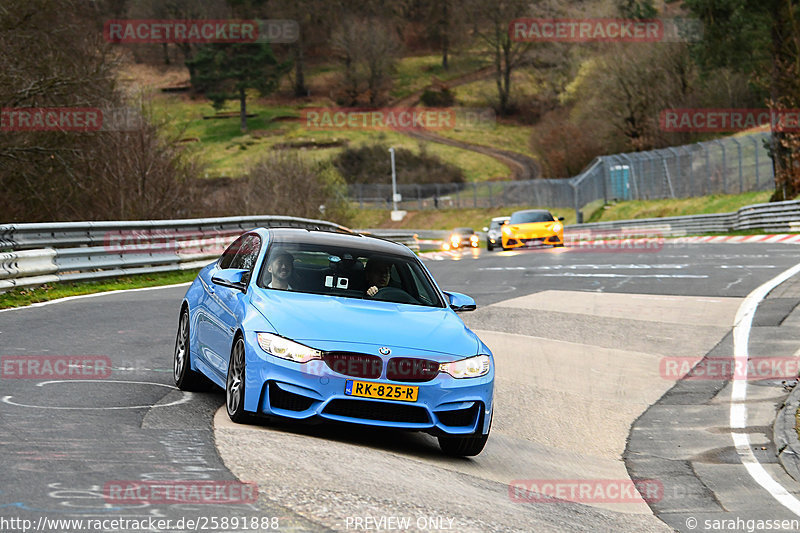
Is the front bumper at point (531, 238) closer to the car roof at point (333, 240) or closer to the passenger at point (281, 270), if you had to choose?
the car roof at point (333, 240)

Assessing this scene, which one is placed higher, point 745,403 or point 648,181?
point 648,181

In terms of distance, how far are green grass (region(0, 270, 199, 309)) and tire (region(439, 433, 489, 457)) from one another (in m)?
9.57

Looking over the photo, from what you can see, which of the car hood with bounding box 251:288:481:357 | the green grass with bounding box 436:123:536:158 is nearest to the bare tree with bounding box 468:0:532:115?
the green grass with bounding box 436:123:536:158

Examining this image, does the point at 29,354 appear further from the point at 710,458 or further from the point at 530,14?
the point at 530,14

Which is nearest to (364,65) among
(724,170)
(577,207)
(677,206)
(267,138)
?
(267,138)

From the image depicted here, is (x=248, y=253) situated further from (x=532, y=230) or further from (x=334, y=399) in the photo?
(x=532, y=230)

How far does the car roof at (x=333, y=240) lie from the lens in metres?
9.32

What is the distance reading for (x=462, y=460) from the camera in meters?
8.25

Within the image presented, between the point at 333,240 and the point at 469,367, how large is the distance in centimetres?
202

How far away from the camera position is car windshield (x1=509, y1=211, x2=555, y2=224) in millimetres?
37594

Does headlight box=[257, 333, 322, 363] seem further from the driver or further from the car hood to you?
the driver

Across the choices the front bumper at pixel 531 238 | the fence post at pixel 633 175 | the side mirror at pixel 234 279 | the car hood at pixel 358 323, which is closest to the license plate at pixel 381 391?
the car hood at pixel 358 323

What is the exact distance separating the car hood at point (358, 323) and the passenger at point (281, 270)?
18 centimetres

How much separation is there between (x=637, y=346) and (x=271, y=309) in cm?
772
